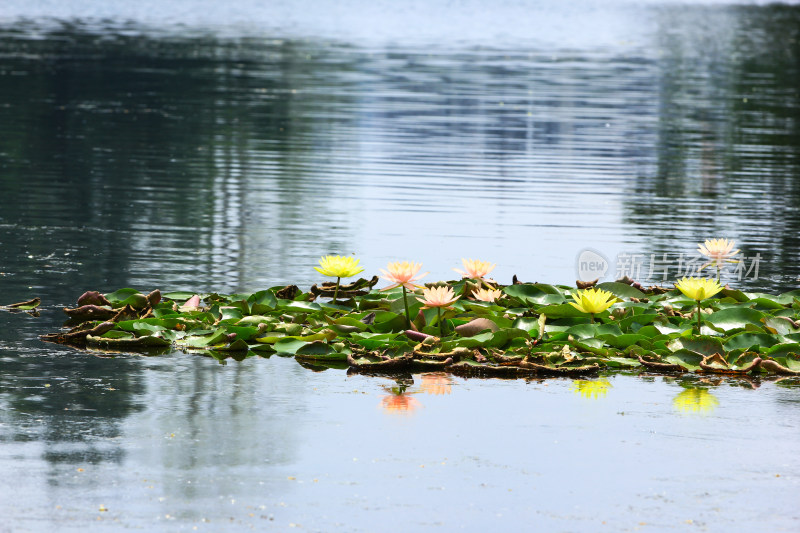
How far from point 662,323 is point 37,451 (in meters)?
3.92

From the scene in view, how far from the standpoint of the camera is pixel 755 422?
592cm

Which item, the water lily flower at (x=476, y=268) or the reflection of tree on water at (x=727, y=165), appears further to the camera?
the reflection of tree on water at (x=727, y=165)

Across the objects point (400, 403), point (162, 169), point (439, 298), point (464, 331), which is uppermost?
point (162, 169)

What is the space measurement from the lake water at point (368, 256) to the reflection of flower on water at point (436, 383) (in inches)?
1.0

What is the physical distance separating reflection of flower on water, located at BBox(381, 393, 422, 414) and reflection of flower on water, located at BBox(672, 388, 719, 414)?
1304mm

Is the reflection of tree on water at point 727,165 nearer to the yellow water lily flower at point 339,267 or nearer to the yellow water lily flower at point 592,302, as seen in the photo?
the yellow water lily flower at point 592,302

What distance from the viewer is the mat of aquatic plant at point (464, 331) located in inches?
273

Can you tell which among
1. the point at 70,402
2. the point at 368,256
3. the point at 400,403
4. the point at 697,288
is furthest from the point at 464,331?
the point at 368,256

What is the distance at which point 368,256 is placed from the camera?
10203 millimetres

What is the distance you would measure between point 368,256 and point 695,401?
14.2 ft

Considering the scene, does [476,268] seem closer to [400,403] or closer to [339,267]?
[339,267]

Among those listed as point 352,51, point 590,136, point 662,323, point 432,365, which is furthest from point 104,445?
point 352,51

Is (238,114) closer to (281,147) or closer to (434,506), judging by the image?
(281,147)

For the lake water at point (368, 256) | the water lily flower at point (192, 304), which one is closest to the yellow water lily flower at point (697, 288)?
the lake water at point (368, 256)
